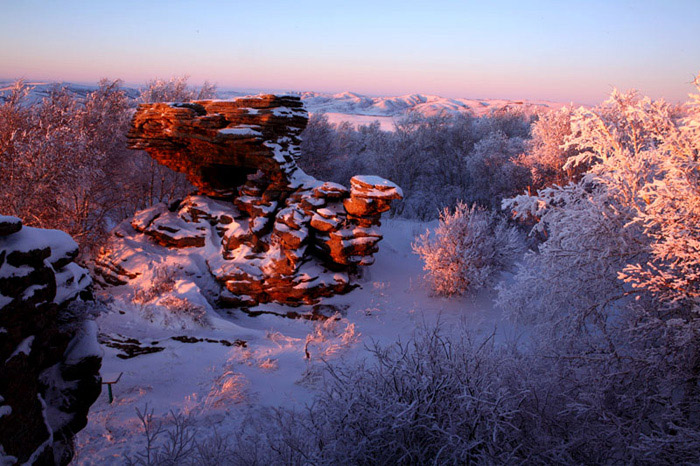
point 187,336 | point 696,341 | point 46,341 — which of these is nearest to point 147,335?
point 187,336

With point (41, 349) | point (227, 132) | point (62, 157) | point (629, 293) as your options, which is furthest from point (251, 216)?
point (629, 293)

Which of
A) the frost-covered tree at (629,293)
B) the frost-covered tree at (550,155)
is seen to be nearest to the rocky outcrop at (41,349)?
the frost-covered tree at (629,293)

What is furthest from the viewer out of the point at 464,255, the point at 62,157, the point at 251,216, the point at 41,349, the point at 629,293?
the point at 251,216

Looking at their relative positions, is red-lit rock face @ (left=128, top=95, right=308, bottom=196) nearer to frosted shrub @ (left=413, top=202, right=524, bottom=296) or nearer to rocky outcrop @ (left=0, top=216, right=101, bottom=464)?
frosted shrub @ (left=413, top=202, right=524, bottom=296)

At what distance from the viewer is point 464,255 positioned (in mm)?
12602

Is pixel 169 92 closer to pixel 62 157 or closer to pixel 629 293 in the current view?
pixel 62 157

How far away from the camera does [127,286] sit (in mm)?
13609

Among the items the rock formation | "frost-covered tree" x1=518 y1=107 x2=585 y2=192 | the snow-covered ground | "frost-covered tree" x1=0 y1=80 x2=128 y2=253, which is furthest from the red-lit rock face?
"frost-covered tree" x1=518 y1=107 x2=585 y2=192

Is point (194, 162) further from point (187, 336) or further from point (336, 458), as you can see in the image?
point (336, 458)

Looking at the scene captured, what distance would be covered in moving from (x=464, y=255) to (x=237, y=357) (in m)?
8.17

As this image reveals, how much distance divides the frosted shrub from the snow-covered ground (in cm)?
62

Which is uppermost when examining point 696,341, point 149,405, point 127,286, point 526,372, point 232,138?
point 232,138

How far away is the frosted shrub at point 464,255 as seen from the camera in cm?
1257

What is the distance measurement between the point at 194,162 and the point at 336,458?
1457 cm
